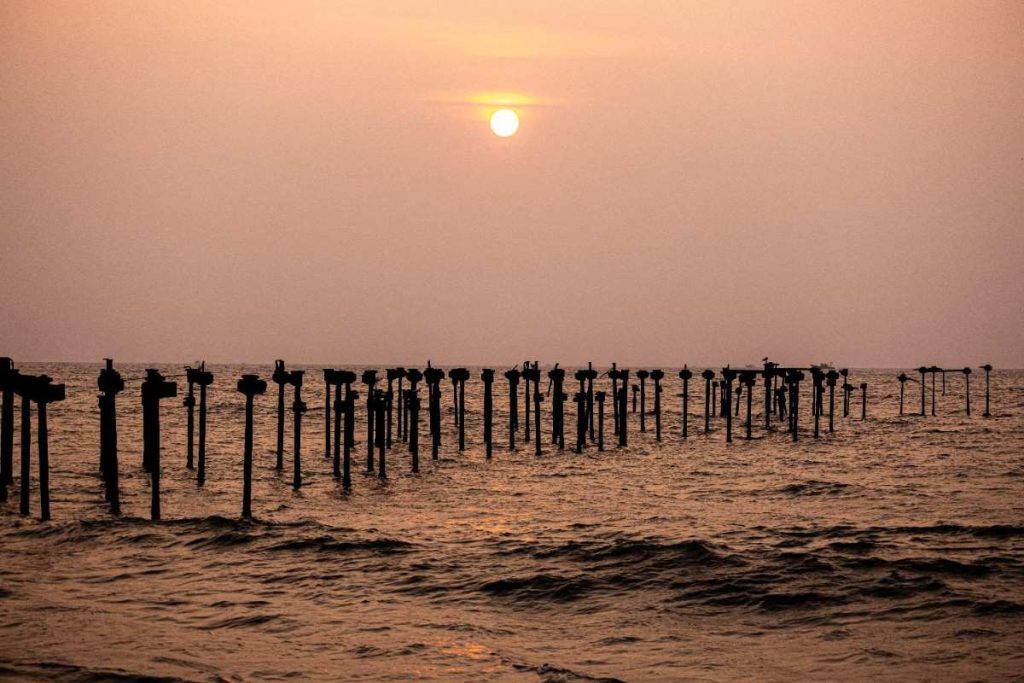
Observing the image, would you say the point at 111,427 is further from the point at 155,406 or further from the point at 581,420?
the point at 581,420

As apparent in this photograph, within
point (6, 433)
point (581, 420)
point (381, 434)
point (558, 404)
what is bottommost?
point (581, 420)

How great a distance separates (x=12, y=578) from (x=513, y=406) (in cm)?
2717

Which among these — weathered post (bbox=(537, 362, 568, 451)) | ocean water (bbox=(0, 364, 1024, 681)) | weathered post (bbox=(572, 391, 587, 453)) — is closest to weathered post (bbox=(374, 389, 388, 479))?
ocean water (bbox=(0, 364, 1024, 681))

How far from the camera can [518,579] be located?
17.1m

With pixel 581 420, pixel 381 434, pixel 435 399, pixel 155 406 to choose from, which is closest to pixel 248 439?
pixel 155 406

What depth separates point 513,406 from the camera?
42.0 metres

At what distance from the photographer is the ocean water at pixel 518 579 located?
1248cm

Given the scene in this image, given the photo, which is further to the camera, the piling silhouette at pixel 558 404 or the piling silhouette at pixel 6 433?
the piling silhouette at pixel 558 404

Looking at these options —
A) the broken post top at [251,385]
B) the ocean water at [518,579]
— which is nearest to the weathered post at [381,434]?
the ocean water at [518,579]

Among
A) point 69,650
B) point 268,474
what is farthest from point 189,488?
point 69,650

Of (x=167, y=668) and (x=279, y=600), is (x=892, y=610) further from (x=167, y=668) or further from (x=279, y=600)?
(x=167, y=668)

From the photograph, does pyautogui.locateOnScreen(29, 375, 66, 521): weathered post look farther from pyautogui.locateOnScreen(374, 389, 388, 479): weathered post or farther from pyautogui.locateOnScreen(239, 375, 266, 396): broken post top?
pyautogui.locateOnScreen(374, 389, 388, 479): weathered post

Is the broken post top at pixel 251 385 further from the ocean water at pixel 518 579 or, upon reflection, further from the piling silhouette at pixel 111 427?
the ocean water at pixel 518 579

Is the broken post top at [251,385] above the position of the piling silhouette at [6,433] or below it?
above
